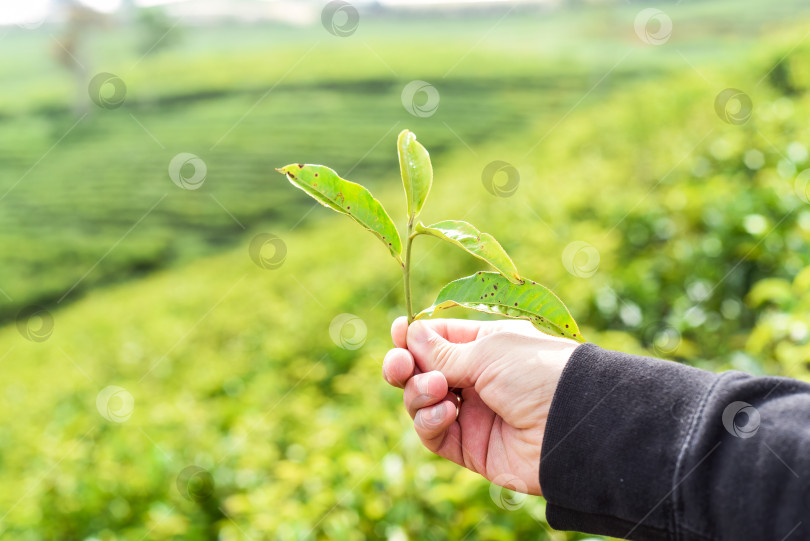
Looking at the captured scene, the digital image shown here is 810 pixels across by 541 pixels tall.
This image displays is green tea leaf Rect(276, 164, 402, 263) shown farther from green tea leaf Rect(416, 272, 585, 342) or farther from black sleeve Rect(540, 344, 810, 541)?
black sleeve Rect(540, 344, 810, 541)

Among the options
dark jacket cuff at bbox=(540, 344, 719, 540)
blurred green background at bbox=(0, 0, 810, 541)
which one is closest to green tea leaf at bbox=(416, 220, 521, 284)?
dark jacket cuff at bbox=(540, 344, 719, 540)

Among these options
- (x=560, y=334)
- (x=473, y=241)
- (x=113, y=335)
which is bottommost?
(x=113, y=335)

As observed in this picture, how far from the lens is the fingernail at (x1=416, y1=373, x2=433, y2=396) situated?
833 mm

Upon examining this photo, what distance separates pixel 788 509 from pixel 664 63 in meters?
15.4

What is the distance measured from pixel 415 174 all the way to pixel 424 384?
30 cm

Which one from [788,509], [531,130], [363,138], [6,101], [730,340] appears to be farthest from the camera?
[6,101]

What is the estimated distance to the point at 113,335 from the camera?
7035 millimetres

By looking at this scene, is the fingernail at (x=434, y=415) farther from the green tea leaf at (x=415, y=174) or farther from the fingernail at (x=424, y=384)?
the green tea leaf at (x=415, y=174)

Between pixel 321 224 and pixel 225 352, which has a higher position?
pixel 321 224

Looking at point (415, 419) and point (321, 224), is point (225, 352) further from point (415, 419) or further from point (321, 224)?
point (321, 224)

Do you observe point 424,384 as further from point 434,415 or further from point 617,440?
point 617,440

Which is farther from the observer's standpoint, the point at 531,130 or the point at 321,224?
the point at 531,130

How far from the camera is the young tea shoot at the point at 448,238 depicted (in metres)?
0.67

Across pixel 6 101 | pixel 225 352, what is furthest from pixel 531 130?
pixel 6 101
